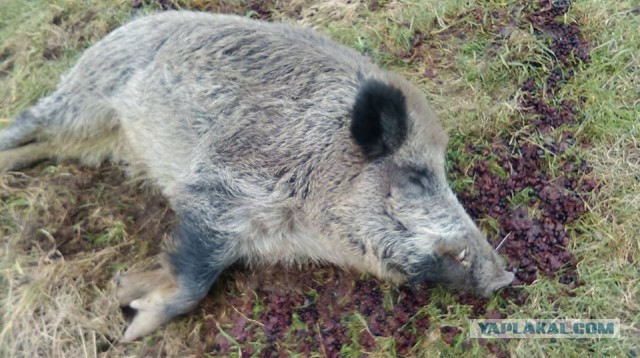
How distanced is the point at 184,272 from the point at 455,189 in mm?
1807

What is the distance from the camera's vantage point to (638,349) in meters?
3.43

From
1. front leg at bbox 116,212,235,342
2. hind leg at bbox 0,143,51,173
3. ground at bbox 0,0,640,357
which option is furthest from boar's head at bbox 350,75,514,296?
hind leg at bbox 0,143,51,173

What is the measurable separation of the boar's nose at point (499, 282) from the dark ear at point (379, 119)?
36.2 inches

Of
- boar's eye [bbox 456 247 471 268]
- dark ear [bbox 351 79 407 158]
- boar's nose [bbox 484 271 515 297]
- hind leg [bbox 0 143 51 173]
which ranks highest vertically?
dark ear [bbox 351 79 407 158]

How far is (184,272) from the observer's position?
358 cm

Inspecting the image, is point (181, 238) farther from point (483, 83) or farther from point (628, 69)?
point (628, 69)

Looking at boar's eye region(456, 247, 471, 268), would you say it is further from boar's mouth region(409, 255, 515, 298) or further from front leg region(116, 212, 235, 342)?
front leg region(116, 212, 235, 342)

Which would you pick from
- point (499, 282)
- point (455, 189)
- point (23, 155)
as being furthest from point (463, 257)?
point (23, 155)

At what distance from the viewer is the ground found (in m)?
3.60

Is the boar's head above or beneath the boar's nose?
above

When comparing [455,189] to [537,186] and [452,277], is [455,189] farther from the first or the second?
[452,277]

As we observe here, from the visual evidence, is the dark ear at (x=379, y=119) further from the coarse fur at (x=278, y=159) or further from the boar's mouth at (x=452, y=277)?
the boar's mouth at (x=452, y=277)

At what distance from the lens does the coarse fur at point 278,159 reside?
3.40 m

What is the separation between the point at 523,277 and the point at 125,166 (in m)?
2.75
